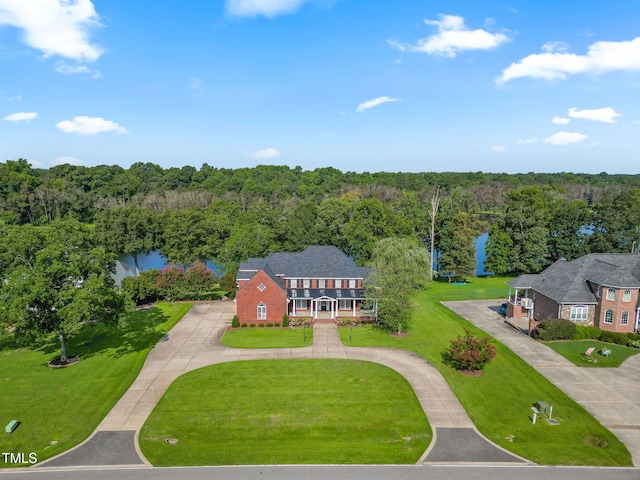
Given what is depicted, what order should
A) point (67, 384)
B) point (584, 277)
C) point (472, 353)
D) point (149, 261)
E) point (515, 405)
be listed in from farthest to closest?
1. point (149, 261)
2. point (584, 277)
3. point (472, 353)
4. point (67, 384)
5. point (515, 405)

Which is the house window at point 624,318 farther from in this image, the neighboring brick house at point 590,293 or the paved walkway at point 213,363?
the paved walkway at point 213,363

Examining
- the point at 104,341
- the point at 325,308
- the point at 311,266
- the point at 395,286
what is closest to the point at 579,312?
the point at 395,286

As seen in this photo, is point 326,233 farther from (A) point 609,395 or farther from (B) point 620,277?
(A) point 609,395

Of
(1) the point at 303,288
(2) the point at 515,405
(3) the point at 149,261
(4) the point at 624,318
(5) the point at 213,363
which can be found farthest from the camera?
(3) the point at 149,261

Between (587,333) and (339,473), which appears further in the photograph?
(587,333)

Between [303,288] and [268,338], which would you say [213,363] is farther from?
[303,288]

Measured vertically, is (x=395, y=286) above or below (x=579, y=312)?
above
